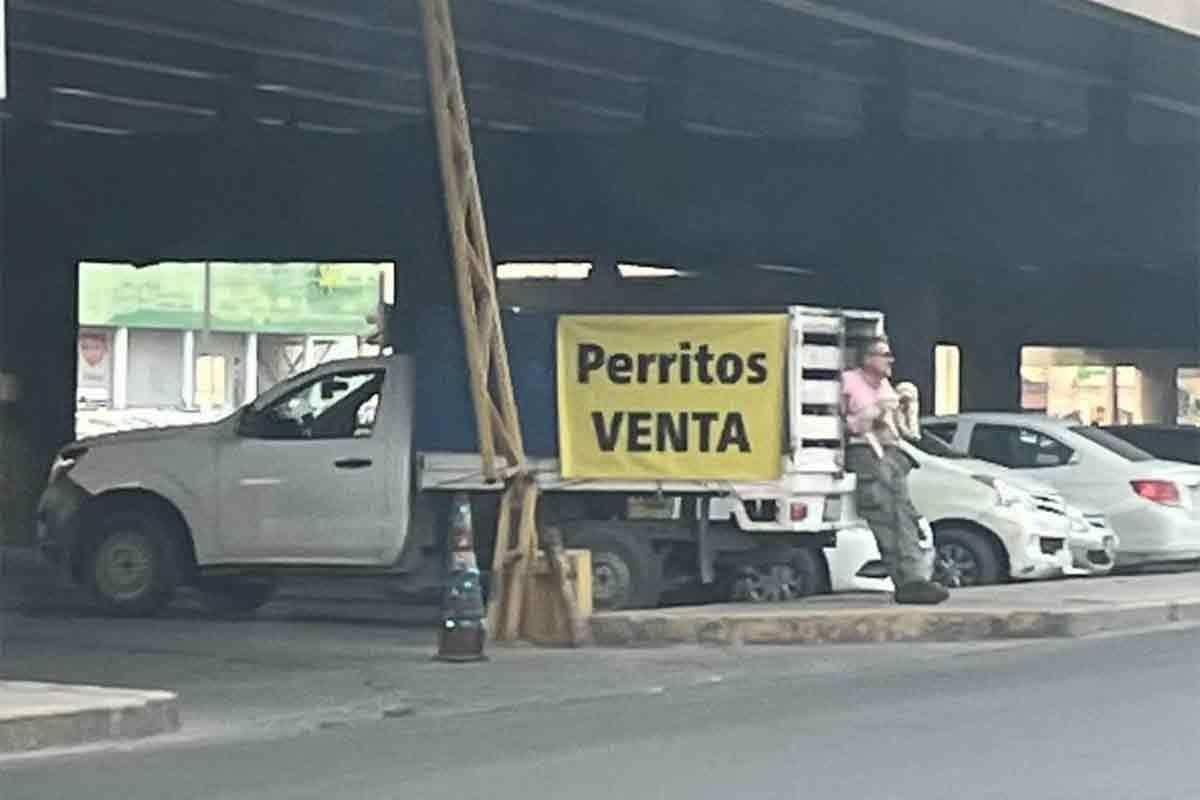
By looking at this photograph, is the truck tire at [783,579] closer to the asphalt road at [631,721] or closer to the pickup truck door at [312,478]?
the asphalt road at [631,721]

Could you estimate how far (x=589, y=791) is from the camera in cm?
1026

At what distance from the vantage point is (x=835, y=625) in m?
16.7

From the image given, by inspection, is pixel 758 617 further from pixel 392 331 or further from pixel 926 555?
pixel 392 331

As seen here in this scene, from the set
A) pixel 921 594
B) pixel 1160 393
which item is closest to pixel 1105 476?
pixel 921 594

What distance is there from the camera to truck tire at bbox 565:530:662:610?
17.9 m

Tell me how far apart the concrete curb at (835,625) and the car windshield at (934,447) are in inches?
142

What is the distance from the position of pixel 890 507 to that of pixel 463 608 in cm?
A: 334

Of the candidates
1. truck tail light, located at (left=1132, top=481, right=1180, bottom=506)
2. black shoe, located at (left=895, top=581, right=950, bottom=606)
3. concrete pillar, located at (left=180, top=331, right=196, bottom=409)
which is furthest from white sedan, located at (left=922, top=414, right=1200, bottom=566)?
concrete pillar, located at (left=180, top=331, right=196, bottom=409)

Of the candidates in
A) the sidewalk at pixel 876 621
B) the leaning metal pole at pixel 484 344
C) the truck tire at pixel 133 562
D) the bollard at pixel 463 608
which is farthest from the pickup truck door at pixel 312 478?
the bollard at pixel 463 608

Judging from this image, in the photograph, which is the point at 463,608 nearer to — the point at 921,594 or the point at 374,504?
the point at 374,504

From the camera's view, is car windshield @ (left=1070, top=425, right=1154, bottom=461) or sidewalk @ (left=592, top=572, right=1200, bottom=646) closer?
sidewalk @ (left=592, top=572, right=1200, bottom=646)

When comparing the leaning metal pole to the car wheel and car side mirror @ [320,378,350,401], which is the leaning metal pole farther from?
the car wheel

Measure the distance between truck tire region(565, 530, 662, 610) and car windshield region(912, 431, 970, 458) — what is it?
12.1 ft

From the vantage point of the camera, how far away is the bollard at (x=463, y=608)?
1538cm
